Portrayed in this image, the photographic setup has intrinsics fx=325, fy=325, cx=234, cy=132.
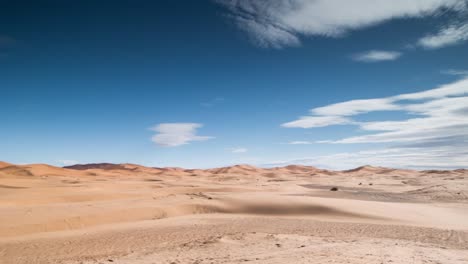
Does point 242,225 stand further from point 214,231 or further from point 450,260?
point 450,260

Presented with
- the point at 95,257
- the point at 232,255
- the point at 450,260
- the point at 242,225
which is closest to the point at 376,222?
the point at 242,225

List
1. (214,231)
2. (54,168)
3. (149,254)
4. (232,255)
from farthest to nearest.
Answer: (54,168)
(214,231)
(149,254)
(232,255)

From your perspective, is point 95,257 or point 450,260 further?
point 95,257

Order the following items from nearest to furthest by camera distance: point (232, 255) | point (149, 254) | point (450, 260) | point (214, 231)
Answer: point (450, 260), point (232, 255), point (149, 254), point (214, 231)

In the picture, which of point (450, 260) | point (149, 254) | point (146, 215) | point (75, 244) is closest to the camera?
point (450, 260)

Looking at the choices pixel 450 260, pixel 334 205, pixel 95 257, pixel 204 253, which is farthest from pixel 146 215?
pixel 450 260

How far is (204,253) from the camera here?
29.5ft

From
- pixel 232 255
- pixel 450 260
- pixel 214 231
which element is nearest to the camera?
pixel 450 260

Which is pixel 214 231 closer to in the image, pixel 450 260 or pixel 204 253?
pixel 204 253

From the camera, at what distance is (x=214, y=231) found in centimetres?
1272

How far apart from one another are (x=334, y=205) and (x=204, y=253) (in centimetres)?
1232

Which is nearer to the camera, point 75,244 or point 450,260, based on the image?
point 450,260

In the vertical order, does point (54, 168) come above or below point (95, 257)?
above

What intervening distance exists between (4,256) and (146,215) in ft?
23.3
